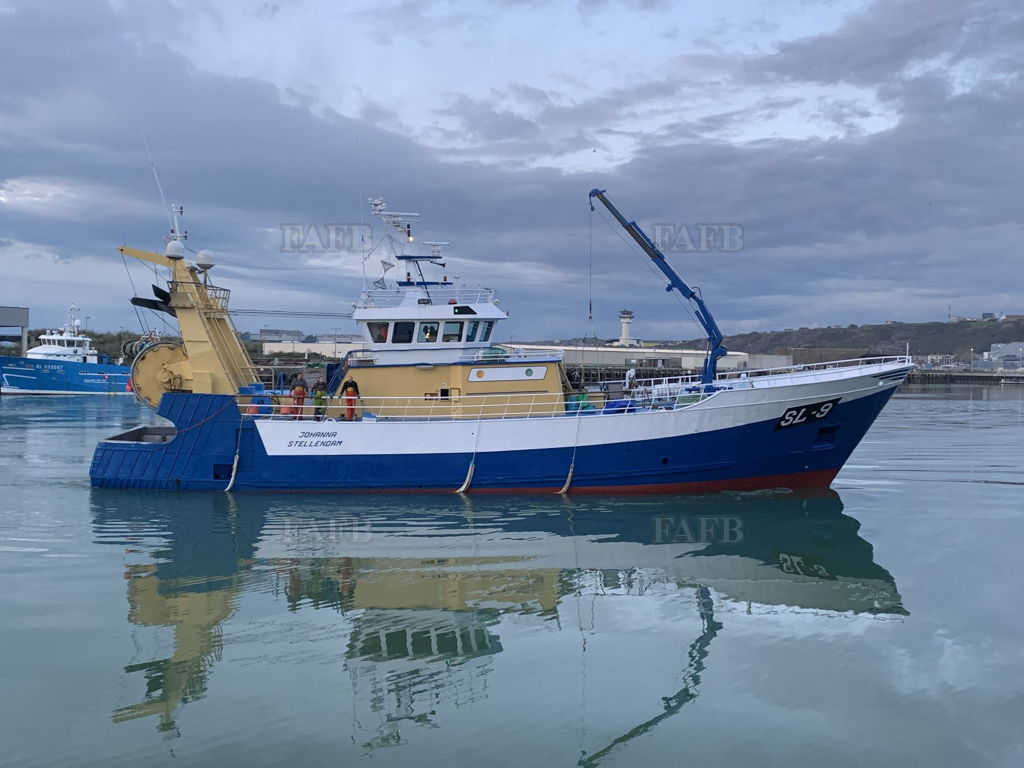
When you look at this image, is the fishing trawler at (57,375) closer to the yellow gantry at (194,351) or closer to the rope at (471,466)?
the yellow gantry at (194,351)

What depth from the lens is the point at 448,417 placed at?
16.2 meters

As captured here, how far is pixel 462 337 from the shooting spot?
17469 mm

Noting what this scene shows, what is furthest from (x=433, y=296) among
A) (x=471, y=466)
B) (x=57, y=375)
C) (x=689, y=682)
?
(x=57, y=375)

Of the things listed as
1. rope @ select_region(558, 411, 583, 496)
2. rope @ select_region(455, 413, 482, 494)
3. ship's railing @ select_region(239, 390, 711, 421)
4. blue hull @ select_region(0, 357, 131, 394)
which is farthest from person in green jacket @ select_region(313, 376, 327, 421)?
blue hull @ select_region(0, 357, 131, 394)

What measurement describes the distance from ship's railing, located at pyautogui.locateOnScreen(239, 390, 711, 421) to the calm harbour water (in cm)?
175

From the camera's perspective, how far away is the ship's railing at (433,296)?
17.7m

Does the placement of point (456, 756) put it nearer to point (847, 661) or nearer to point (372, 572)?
point (847, 661)

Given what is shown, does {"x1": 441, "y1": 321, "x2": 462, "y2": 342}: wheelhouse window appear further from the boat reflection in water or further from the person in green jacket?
the boat reflection in water

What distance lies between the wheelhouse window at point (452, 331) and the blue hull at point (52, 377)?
48170mm

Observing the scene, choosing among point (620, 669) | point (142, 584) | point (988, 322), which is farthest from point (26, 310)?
point (988, 322)

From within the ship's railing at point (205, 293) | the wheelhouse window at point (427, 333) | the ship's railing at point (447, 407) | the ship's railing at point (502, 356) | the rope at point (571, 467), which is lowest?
the rope at point (571, 467)

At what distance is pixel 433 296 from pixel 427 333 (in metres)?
0.98

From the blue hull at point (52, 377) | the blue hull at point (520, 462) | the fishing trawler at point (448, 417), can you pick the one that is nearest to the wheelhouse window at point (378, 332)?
the fishing trawler at point (448, 417)

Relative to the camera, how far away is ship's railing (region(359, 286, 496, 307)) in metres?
17.7
